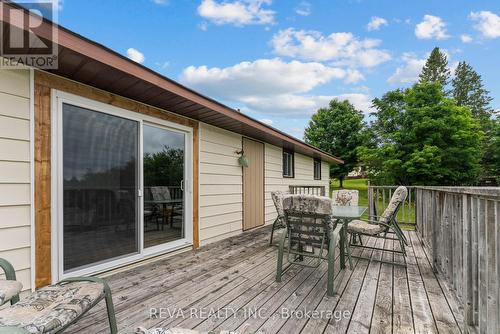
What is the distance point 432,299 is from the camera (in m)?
2.52

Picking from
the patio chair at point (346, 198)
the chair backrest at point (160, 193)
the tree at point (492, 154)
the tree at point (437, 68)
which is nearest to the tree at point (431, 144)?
the tree at point (492, 154)

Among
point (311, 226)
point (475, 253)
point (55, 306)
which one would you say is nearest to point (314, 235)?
point (311, 226)

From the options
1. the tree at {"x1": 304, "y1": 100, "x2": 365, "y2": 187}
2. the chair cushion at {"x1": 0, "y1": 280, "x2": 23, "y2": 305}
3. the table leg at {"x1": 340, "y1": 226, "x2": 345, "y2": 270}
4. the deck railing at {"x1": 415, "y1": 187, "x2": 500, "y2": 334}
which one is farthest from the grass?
the chair cushion at {"x1": 0, "y1": 280, "x2": 23, "y2": 305}

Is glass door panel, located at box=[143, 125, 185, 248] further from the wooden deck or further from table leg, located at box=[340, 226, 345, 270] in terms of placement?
table leg, located at box=[340, 226, 345, 270]

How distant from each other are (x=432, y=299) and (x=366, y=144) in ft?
56.3

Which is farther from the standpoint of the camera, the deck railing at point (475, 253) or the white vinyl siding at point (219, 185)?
the white vinyl siding at point (219, 185)

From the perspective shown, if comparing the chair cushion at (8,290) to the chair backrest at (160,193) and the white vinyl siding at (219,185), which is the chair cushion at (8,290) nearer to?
the chair backrest at (160,193)

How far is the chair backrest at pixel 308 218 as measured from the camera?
276 centimetres

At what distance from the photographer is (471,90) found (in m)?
22.2

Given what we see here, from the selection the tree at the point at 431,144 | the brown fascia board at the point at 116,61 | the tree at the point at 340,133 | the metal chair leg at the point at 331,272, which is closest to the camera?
the brown fascia board at the point at 116,61

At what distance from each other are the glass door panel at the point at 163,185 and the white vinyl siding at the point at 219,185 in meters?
0.47

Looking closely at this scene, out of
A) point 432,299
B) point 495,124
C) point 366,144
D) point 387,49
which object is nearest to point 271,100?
point 366,144

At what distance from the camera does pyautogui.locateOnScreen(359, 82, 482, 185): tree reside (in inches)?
537

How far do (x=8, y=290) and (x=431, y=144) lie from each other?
1672 centimetres
